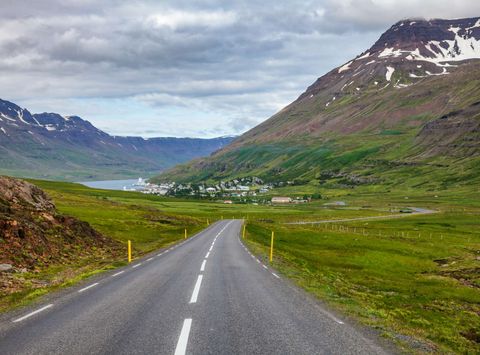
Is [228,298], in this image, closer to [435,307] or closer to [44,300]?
[44,300]

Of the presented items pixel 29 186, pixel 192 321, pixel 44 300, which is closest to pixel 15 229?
pixel 44 300

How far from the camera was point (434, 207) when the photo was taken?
187 metres

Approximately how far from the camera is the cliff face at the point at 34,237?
94.0ft

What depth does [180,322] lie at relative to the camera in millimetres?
14766

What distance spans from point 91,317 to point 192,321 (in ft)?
12.3

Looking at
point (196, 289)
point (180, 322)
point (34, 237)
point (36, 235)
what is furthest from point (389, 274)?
point (180, 322)

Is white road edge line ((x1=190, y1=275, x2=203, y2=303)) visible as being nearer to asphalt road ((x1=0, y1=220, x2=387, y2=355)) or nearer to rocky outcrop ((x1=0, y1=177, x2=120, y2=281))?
asphalt road ((x1=0, y1=220, x2=387, y2=355))

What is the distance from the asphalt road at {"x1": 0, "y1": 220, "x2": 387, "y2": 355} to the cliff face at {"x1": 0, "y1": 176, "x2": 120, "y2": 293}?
6.94m

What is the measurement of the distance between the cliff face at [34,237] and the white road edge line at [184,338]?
39.4 ft

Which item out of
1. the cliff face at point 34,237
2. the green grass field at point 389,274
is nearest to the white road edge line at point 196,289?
the green grass field at point 389,274

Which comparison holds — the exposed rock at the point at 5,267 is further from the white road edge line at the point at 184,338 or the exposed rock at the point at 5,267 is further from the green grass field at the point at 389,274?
the white road edge line at the point at 184,338

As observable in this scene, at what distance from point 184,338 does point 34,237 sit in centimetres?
2536

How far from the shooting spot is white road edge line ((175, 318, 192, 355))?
11.8 m

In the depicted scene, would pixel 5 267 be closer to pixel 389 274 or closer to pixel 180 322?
pixel 180 322
